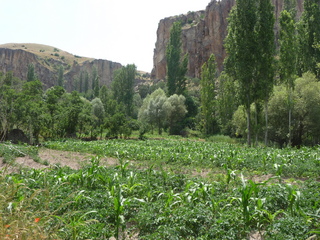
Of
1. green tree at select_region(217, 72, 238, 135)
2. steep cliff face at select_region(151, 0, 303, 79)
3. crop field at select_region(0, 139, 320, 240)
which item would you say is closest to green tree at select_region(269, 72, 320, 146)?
green tree at select_region(217, 72, 238, 135)

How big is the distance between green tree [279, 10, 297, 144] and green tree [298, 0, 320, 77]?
492cm

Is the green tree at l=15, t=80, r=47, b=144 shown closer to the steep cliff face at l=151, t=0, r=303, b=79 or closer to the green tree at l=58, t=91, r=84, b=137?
the green tree at l=58, t=91, r=84, b=137

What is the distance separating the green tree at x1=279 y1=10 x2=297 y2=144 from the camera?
2017 centimetres

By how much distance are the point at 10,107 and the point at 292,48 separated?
26.0 metres

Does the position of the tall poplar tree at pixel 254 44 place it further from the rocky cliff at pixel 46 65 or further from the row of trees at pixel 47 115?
the rocky cliff at pixel 46 65

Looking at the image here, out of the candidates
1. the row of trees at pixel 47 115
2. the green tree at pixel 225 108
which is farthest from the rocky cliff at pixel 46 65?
the green tree at pixel 225 108

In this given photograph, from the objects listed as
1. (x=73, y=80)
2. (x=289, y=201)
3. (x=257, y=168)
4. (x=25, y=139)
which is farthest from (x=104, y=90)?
(x=73, y=80)

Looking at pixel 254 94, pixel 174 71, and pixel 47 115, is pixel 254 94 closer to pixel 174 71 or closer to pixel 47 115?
pixel 47 115

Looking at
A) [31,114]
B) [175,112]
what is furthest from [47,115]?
[175,112]

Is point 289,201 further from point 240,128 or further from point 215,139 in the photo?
point 215,139

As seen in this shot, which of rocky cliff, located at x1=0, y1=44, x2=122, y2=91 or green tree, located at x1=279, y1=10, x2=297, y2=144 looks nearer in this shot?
green tree, located at x1=279, y1=10, x2=297, y2=144

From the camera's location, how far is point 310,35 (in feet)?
79.3

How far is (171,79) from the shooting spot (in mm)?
44562

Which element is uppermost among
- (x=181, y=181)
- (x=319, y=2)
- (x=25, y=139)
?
(x=319, y=2)
